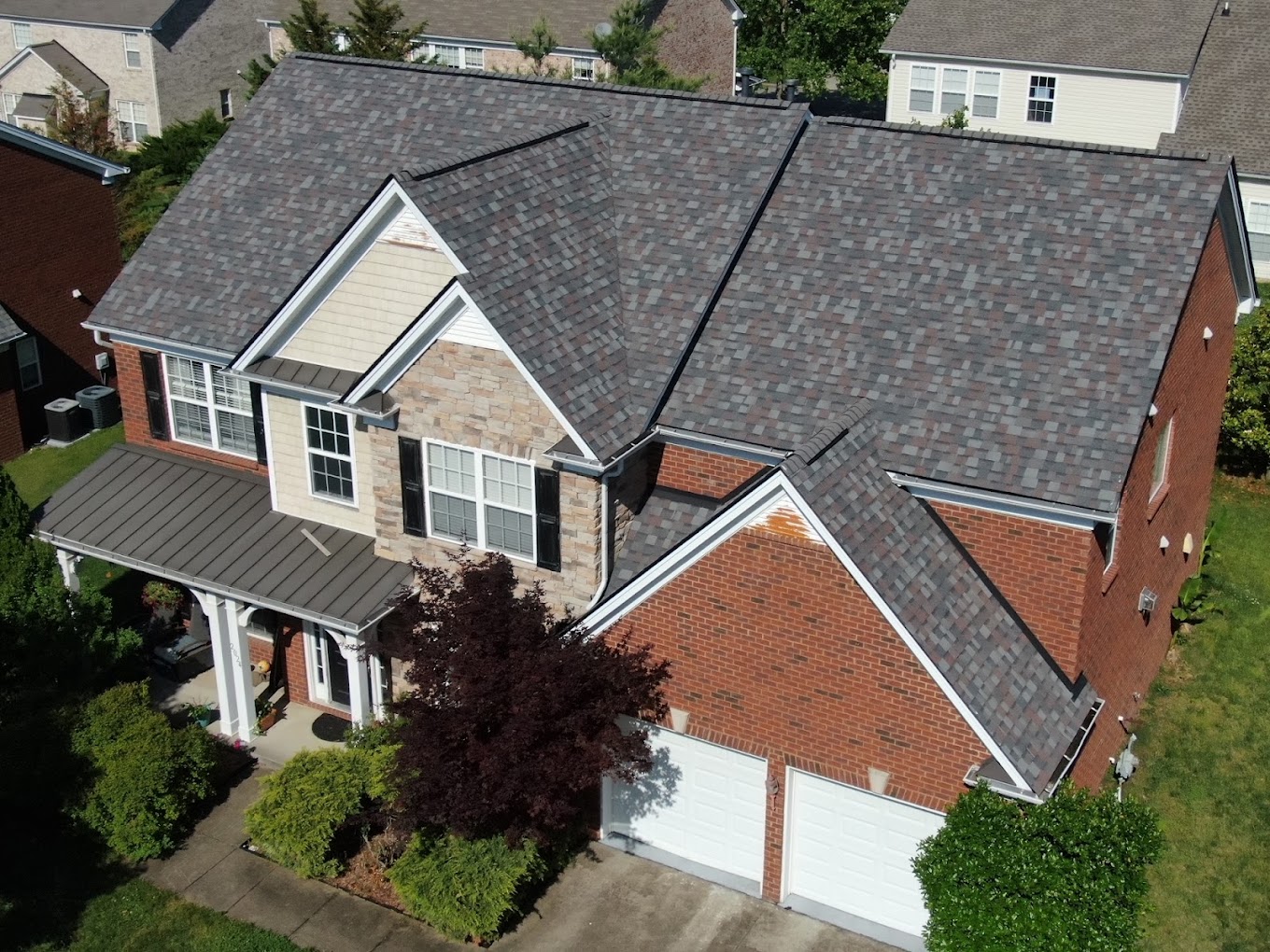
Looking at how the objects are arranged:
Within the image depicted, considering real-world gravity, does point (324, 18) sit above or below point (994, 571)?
above

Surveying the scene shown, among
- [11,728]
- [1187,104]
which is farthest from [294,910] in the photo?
[1187,104]

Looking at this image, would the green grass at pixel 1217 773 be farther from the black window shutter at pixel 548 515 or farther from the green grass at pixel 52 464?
the green grass at pixel 52 464

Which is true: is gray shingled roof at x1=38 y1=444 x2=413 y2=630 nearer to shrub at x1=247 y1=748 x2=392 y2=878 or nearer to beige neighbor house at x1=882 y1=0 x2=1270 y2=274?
shrub at x1=247 y1=748 x2=392 y2=878

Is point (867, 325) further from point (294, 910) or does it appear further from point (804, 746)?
point (294, 910)

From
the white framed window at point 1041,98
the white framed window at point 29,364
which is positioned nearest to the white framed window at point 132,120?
the white framed window at point 29,364

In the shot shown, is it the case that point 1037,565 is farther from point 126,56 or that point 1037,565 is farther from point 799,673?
point 126,56

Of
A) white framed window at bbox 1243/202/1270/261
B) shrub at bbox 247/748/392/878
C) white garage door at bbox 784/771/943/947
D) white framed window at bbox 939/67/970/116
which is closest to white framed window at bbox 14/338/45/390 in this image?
shrub at bbox 247/748/392/878

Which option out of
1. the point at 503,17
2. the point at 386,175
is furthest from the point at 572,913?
the point at 503,17
